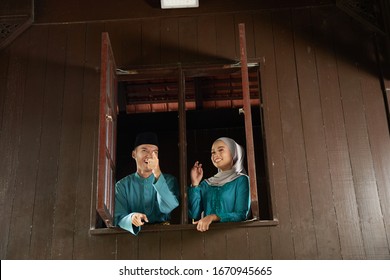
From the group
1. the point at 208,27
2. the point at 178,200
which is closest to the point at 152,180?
the point at 178,200

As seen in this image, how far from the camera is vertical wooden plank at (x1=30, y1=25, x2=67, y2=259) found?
4.20 m

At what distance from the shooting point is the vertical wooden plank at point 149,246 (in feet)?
13.5

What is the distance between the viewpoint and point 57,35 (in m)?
4.96

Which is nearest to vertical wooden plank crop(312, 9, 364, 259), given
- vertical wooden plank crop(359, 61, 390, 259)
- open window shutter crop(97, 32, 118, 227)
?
vertical wooden plank crop(359, 61, 390, 259)

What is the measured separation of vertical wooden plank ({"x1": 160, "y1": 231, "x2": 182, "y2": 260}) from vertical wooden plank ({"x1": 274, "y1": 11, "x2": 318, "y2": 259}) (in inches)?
30.6

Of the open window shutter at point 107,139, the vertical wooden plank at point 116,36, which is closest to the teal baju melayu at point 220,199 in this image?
the open window shutter at point 107,139

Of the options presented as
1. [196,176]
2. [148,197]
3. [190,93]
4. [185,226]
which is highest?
[190,93]

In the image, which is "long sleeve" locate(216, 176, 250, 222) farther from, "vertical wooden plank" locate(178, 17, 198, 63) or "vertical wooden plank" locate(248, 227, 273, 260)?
"vertical wooden plank" locate(178, 17, 198, 63)

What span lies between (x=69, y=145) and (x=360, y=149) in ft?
6.90

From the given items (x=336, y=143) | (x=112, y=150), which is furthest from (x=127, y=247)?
(x=336, y=143)

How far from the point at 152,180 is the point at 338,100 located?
1502 millimetres

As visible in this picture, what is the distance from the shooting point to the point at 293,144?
174 inches

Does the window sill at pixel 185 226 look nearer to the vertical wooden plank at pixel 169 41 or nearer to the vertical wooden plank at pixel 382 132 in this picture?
the vertical wooden plank at pixel 382 132

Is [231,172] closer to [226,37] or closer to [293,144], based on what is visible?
[293,144]
